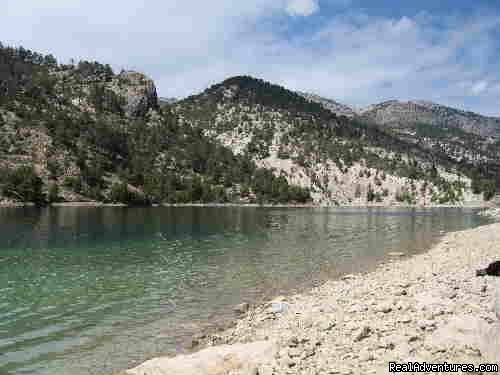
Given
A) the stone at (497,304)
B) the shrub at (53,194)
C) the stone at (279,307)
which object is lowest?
the stone at (279,307)

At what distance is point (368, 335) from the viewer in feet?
46.1

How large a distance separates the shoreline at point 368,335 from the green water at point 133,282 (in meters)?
3.42

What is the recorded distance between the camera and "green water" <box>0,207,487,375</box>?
59.4 ft

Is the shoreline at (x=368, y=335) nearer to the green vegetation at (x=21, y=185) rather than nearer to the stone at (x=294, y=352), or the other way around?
the stone at (x=294, y=352)

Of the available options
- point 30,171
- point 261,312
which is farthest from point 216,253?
point 30,171

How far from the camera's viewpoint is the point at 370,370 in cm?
1139

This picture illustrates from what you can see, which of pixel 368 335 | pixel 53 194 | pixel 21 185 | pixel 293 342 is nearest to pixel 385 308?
pixel 368 335

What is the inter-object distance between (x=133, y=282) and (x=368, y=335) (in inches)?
796

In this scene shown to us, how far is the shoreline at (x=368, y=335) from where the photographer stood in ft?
39.0

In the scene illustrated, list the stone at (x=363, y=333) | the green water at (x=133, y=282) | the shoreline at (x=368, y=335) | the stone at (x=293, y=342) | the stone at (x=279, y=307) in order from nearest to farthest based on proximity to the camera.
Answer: the shoreline at (x=368, y=335) → the stone at (x=363, y=333) → the stone at (x=293, y=342) → the green water at (x=133, y=282) → the stone at (x=279, y=307)

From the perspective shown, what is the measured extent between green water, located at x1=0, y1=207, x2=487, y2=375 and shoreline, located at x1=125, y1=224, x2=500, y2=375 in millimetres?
3418

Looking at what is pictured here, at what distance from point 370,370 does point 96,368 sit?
9758mm

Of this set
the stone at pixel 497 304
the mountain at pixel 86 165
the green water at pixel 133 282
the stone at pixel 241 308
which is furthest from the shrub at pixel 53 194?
the stone at pixel 497 304

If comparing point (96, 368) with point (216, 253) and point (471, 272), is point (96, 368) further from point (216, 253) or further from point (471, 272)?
point (216, 253)
